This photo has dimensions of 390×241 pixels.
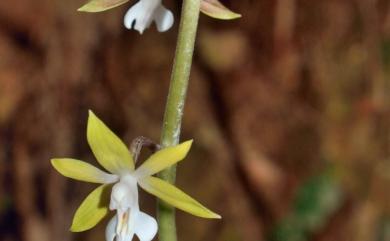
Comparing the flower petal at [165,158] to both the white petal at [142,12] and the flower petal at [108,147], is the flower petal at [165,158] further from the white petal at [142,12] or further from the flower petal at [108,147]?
the white petal at [142,12]

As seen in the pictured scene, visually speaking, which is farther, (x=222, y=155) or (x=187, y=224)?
(x=222, y=155)

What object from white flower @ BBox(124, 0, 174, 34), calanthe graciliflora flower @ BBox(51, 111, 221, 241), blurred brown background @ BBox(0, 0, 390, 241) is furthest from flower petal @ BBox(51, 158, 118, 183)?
blurred brown background @ BBox(0, 0, 390, 241)

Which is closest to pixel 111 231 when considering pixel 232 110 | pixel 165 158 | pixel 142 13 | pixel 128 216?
pixel 128 216

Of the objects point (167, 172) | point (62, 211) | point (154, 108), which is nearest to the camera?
point (167, 172)

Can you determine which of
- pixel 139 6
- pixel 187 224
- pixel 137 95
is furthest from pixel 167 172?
pixel 137 95

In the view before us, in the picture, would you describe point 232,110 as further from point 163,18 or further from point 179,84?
point 179,84

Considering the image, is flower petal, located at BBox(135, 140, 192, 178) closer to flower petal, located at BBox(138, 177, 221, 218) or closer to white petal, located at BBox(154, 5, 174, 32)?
flower petal, located at BBox(138, 177, 221, 218)

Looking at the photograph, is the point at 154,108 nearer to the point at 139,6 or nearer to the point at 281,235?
the point at 281,235

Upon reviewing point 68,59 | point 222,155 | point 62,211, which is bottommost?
point 62,211
